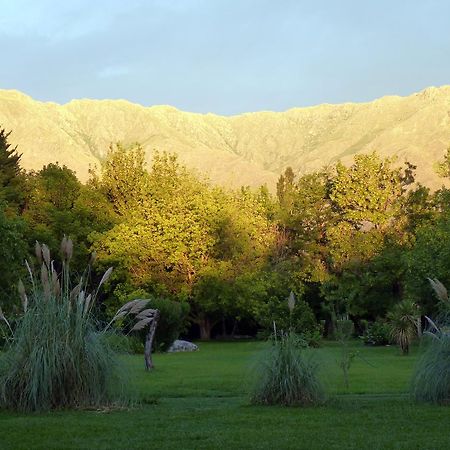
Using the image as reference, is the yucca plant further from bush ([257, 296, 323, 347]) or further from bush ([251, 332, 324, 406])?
bush ([257, 296, 323, 347])

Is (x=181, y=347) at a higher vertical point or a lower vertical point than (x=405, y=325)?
lower

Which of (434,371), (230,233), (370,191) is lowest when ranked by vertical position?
(434,371)

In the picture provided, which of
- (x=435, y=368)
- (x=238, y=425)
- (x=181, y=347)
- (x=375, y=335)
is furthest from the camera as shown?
(x=375, y=335)

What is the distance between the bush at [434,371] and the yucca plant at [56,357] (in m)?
4.61

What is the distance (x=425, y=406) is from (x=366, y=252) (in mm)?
37349

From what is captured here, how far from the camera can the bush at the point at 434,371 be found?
12.3m

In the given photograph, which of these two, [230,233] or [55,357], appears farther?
[230,233]

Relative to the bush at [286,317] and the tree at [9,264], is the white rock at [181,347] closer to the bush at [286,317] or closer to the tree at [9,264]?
the bush at [286,317]

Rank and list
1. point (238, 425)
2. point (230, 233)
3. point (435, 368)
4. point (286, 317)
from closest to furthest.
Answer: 1. point (238, 425)
2. point (435, 368)
3. point (286, 317)
4. point (230, 233)

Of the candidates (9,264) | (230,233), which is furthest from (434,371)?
(230,233)

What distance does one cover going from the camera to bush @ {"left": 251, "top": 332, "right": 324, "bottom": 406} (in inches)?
490

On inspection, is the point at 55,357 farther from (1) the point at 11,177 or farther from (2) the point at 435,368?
(1) the point at 11,177

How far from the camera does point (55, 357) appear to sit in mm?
11578

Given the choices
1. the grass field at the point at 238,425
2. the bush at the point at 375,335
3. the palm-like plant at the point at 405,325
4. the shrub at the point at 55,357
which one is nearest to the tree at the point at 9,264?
the grass field at the point at 238,425
